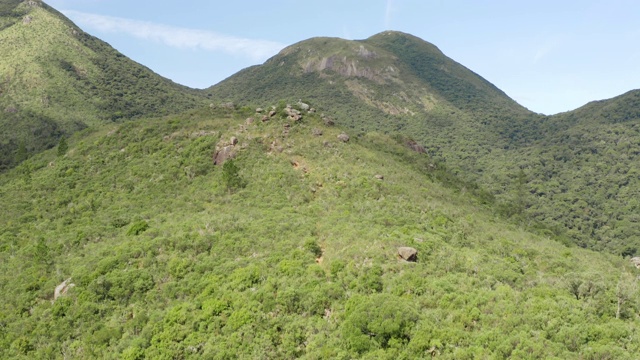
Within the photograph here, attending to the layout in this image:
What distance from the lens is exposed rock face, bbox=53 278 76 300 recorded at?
3807cm

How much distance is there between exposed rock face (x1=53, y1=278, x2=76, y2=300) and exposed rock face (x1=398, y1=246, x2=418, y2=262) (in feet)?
103

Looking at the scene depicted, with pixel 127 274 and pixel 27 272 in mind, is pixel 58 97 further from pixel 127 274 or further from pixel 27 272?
pixel 127 274

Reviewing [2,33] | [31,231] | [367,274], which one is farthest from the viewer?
[2,33]

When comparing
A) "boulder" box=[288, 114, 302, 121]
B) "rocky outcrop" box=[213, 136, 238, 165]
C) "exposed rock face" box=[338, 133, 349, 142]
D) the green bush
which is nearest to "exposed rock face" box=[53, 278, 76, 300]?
the green bush

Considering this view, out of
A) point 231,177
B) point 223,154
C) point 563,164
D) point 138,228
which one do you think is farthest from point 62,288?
point 563,164

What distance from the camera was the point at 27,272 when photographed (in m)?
42.7

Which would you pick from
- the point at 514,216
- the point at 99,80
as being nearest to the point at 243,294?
the point at 514,216

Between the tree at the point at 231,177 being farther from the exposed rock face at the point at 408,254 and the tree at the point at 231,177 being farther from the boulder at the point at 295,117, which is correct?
the exposed rock face at the point at 408,254

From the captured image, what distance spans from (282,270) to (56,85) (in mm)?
139394

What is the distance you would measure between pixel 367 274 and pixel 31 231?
48.7 meters

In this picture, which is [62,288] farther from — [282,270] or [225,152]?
[225,152]

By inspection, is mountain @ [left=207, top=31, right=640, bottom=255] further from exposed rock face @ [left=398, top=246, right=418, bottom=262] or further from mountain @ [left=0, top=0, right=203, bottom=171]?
mountain @ [left=0, top=0, right=203, bottom=171]

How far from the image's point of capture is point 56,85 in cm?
13538

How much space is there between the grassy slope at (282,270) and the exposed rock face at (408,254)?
1043 millimetres
